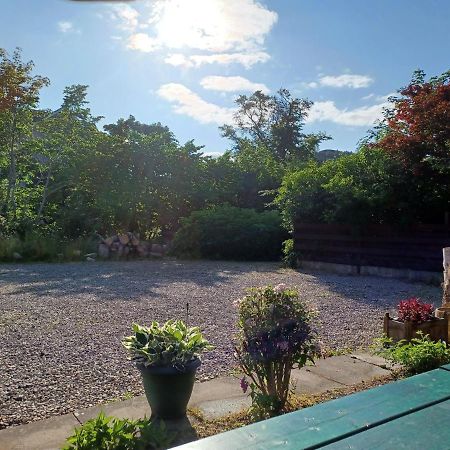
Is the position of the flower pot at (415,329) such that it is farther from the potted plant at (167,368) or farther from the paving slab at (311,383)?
the potted plant at (167,368)

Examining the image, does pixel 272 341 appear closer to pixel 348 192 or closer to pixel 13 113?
pixel 348 192

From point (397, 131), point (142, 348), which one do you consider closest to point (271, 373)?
point (142, 348)

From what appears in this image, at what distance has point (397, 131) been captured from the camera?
8875 mm

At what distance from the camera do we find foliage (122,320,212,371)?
2416 millimetres

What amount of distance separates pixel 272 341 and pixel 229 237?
9292mm

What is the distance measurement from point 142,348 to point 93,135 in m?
12.0

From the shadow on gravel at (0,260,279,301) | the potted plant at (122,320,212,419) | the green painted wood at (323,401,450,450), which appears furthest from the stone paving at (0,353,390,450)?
the shadow on gravel at (0,260,279,301)

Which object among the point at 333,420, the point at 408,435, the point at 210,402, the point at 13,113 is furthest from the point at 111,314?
the point at 13,113

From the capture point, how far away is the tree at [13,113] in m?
12.0

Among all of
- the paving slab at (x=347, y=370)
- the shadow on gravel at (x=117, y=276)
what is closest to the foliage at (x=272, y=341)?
the paving slab at (x=347, y=370)

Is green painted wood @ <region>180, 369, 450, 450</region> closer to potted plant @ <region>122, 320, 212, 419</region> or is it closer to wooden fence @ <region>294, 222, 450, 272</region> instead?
potted plant @ <region>122, 320, 212, 419</region>

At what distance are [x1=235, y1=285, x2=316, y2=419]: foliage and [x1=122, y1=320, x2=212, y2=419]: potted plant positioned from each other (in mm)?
280

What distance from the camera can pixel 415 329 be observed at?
365 centimetres

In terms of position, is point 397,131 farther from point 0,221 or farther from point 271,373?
point 0,221
